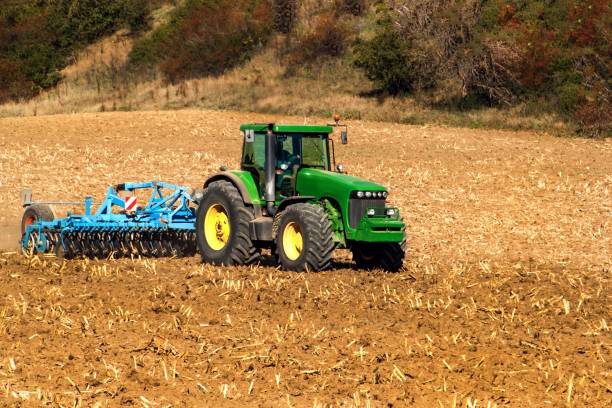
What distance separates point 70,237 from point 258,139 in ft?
11.9

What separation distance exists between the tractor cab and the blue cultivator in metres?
1.59

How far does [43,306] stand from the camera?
10.4m

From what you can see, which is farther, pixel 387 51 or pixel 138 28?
pixel 138 28

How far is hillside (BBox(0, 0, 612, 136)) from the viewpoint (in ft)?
109

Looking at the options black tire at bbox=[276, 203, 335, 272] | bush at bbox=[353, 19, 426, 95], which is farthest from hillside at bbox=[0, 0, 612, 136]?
black tire at bbox=[276, 203, 335, 272]

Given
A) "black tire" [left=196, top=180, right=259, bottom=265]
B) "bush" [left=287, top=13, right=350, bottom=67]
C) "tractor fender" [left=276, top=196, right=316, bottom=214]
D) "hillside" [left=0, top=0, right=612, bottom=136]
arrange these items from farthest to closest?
"bush" [left=287, top=13, right=350, bottom=67], "hillside" [left=0, top=0, right=612, bottom=136], "black tire" [left=196, top=180, right=259, bottom=265], "tractor fender" [left=276, top=196, right=316, bottom=214]

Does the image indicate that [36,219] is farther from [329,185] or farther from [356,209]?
[356,209]

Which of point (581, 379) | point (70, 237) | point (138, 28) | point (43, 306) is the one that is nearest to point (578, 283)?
point (581, 379)

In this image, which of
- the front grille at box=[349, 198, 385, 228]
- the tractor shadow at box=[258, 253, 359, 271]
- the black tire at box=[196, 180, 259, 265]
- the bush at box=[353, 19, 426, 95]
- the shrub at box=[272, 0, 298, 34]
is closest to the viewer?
the front grille at box=[349, 198, 385, 228]

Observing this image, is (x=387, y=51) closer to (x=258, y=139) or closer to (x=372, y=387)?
(x=258, y=139)

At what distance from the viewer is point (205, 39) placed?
45031 mm

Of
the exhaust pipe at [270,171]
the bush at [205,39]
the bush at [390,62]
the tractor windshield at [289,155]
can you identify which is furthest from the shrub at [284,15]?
the exhaust pipe at [270,171]

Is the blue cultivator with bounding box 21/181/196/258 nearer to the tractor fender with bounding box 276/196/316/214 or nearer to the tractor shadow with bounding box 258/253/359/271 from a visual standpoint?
the tractor shadow with bounding box 258/253/359/271

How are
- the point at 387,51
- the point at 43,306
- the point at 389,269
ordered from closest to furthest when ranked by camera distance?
1. the point at 43,306
2. the point at 389,269
3. the point at 387,51
